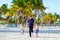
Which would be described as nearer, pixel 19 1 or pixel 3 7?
pixel 19 1

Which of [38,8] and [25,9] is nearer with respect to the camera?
[25,9]

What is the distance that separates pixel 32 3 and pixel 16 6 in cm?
429

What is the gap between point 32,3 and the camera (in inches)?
2665

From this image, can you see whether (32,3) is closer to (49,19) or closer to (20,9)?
(20,9)

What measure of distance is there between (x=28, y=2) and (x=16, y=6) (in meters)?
3.21

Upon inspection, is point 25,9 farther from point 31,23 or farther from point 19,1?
point 31,23

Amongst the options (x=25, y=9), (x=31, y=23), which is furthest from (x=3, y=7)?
(x=31, y=23)

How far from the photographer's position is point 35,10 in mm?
73375

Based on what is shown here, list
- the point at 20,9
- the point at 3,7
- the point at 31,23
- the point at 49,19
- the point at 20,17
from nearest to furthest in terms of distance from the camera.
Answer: the point at 31,23 → the point at 20,9 → the point at 20,17 → the point at 3,7 → the point at 49,19

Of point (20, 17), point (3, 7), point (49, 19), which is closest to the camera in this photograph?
point (20, 17)

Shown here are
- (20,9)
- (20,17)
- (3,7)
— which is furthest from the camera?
(3,7)

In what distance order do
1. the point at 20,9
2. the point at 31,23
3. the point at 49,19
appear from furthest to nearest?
the point at 49,19, the point at 20,9, the point at 31,23

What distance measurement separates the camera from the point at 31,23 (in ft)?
64.5

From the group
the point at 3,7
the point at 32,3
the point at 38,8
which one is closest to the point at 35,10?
the point at 38,8
